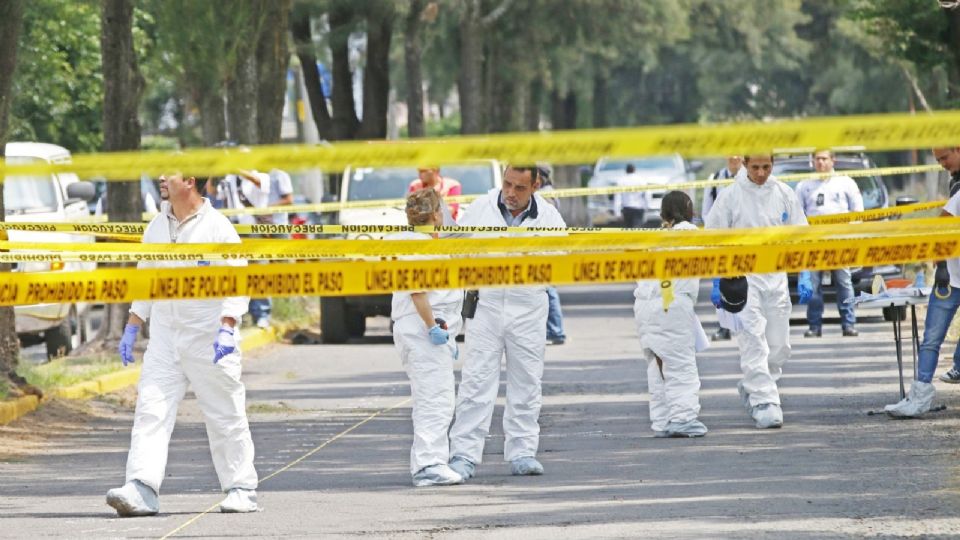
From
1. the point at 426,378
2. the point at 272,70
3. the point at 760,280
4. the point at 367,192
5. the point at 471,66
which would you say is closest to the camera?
the point at 426,378

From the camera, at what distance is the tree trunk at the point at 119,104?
754 inches

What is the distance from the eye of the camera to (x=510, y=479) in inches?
443

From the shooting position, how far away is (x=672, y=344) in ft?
42.7

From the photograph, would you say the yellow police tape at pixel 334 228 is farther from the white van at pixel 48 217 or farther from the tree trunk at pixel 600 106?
the tree trunk at pixel 600 106

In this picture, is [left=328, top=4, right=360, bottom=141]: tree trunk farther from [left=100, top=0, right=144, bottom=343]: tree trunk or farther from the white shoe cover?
the white shoe cover

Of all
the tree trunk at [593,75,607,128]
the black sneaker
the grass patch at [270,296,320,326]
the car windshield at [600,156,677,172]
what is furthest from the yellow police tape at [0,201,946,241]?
the tree trunk at [593,75,607,128]

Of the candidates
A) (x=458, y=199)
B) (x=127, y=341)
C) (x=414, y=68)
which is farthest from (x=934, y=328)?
(x=414, y=68)

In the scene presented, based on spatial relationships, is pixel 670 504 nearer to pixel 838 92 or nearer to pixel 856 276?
pixel 856 276

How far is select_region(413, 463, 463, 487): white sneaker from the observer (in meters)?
11.0

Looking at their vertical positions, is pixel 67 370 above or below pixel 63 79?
below

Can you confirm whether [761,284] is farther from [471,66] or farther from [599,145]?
[471,66]

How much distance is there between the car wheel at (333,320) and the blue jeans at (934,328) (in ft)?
29.8

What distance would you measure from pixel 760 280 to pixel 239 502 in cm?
460

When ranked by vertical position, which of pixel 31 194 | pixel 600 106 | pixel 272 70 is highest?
pixel 600 106
